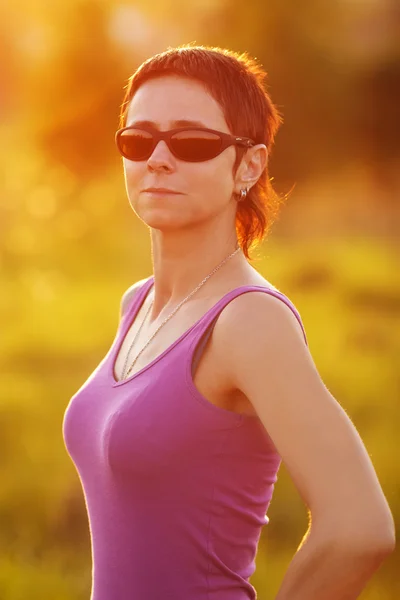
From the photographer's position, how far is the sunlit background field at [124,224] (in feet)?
24.3

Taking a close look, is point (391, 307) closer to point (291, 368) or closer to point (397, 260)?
point (397, 260)

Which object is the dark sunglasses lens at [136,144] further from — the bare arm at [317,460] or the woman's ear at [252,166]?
the bare arm at [317,460]

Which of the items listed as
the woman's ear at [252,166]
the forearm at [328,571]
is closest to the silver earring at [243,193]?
the woman's ear at [252,166]

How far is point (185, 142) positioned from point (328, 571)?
39.3 inches

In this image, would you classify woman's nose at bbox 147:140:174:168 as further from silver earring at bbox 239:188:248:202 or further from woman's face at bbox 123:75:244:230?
silver earring at bbox 239:188:248:202

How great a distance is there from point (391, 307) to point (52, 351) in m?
5.83

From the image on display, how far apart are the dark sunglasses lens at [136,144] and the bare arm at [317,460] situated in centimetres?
57

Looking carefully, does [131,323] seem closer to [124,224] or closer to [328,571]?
[328,571]

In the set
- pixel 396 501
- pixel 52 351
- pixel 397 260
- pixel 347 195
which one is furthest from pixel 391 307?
pixel 396 501

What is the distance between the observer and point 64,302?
15.5 meters

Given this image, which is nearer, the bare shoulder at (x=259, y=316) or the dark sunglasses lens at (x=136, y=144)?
the bare shoulder at (x=259, y=316)

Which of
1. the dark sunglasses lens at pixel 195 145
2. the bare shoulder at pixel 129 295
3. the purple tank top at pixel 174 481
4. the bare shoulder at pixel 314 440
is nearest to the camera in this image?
the bare shoulder at pixel 314 440

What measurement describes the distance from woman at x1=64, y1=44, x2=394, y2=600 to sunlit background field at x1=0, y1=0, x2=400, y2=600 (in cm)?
Answer: 367

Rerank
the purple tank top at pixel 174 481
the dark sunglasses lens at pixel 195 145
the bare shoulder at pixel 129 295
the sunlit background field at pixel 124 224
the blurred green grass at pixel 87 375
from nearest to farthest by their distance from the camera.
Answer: the purple tank top at pixel 174 481 → the dark sunglasses lens at pixel 195 145 → the bare shoulder at pixel 129 295 → the blurred green grass at pixel 87 375 → the sunlit background field at pixel 124 224
